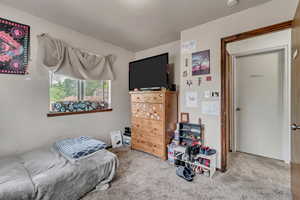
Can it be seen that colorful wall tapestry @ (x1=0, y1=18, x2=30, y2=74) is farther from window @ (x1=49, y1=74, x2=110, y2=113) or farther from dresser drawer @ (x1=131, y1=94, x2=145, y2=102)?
dresser drawer @ (x1=131, y1=94, x2=145, y2=102)

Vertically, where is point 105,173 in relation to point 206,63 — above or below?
below

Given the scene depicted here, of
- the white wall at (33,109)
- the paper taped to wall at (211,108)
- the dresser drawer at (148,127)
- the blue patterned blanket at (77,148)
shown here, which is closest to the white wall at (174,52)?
the paper taped to wall at (211,108)

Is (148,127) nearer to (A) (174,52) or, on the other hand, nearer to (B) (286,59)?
(A) (174,52)

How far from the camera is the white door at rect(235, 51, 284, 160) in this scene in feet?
8.57

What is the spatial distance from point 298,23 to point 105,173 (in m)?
2.54

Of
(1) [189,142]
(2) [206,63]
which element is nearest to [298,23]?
(2) [206,63]

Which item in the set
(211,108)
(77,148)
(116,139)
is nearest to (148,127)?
(116,139)

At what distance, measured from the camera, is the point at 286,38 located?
7.80 ft

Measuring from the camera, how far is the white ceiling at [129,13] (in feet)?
5.98

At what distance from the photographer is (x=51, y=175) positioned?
144 centimetres

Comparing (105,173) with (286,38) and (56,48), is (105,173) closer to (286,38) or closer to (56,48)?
(56,48)

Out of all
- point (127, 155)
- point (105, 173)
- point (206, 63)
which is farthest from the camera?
point (127, 155)

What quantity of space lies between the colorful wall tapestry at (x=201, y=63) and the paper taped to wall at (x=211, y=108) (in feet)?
1.63

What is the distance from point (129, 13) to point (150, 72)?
110cm
